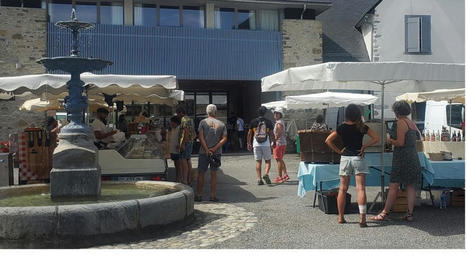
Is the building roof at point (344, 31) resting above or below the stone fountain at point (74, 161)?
above

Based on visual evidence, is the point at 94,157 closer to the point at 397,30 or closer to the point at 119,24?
the point at 119,24

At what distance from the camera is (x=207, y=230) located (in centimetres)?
608

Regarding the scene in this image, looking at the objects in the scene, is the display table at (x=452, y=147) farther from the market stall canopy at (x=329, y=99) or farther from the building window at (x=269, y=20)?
the building window at (x=269, y=20)

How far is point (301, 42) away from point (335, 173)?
1357cm

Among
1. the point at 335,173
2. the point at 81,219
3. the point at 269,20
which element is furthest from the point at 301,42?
the point at 81,219

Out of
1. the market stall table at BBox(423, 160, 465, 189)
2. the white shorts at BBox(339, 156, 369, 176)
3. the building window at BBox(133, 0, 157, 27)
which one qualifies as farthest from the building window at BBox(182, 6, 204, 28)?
the white shorts at BBox(339, 156, 369, 176)

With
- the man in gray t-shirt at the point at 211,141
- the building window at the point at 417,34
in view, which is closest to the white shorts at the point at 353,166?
the man in gray t-shirt at the point at 211,141

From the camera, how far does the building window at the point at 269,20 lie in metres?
20.0

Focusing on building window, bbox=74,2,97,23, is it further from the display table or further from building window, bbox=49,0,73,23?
the display table

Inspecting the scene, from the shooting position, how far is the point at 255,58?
19516mm

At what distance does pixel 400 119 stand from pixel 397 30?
15909mm

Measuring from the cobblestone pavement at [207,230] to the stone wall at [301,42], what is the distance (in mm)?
13116

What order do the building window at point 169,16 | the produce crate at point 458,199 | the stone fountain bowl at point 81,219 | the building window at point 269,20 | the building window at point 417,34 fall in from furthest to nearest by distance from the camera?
the building window at point 417,34, the building window at point 269,20, the building window at point 169,16, the produce crate at point 458,199, the stone fountain bowl at point 81,219

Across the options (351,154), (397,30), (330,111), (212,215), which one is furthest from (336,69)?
(397,30)
